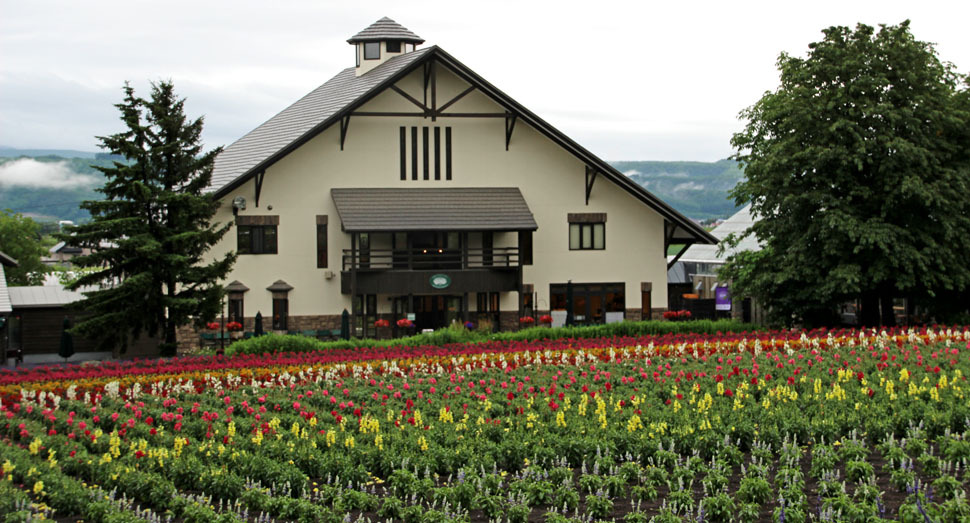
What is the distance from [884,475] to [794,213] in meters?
23.9

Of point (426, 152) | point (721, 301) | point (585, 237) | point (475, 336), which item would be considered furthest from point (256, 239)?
point (721, 301)

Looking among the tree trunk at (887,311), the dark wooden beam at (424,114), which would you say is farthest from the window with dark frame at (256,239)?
the tree trunk at (887,311)

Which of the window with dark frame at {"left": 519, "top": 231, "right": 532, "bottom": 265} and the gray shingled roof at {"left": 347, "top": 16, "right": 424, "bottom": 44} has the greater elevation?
the gray shingled roof at {"left": 347, "top": 16, "right": 424, "bottom": 44}

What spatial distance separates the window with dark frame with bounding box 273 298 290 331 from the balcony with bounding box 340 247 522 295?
2.22 metres

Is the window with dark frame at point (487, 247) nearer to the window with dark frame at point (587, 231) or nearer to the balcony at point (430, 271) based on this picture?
the balcony at point (430, 271)

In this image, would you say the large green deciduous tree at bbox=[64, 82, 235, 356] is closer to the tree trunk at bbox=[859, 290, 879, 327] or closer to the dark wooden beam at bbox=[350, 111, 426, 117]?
the dark wooden beam at bbox=[350, 111, 426, 117]

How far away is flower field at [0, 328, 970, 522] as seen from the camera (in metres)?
13.3

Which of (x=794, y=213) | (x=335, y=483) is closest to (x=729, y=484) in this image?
(x=335, y=483)

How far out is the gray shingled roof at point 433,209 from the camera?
42.0m

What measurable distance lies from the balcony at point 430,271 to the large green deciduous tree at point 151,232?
829 centimetres

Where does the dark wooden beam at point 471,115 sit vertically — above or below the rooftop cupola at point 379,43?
below

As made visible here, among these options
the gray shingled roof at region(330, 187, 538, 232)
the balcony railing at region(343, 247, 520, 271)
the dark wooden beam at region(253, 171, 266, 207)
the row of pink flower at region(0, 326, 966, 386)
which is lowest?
the row of pink flower at region(0, 326, 966, 386)

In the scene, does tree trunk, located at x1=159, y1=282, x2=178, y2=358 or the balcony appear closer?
tree trunk, located at x1=159, y1=282, x2=178, y2=358

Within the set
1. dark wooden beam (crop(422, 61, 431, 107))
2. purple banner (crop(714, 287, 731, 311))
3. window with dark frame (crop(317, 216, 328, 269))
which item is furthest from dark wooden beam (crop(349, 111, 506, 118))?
purple banner (crop(714, 287, 731, 311))
